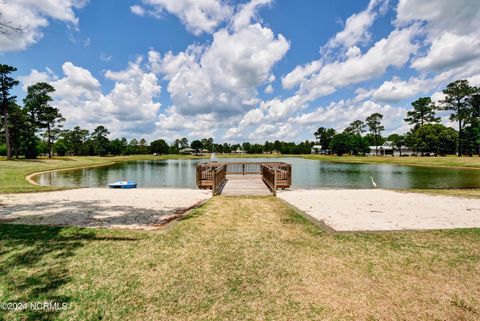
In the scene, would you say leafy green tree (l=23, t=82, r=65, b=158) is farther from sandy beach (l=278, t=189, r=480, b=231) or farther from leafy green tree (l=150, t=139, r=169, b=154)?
leafy green tree (l=150, t=139, r=169, b=154)

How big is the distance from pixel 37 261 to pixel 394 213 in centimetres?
989

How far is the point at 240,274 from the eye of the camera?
166 inches

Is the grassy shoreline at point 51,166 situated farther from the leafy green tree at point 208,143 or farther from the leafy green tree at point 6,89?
the leafy green tree at point 208,143

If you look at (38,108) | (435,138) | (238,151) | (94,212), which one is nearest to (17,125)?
(38,108)

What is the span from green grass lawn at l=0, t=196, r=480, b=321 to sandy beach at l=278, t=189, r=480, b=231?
97 centimetres

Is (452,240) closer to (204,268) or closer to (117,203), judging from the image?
(204,268)

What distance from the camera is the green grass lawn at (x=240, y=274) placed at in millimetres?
3322

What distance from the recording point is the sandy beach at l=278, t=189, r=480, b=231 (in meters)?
7.20

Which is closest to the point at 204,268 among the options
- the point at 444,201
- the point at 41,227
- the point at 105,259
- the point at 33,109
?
the point at 105,259

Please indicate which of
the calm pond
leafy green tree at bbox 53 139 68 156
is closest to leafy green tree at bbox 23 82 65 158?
the calm pond

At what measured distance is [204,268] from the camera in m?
4.41

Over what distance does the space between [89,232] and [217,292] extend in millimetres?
3935

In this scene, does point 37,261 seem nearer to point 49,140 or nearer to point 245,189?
point 245,189

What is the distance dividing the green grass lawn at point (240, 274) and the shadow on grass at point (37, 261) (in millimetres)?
17
